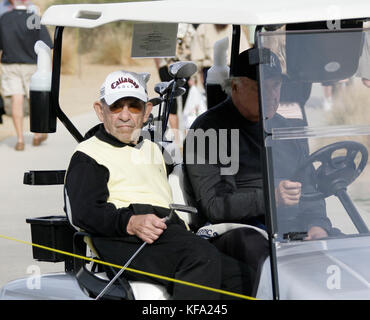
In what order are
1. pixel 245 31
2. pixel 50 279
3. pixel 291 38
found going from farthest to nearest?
1. pixel 245 31
2. pixel 50 279
3. pixel 291 38

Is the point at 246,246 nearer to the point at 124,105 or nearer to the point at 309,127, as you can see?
the point at 309,127

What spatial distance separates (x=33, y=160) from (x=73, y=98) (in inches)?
288

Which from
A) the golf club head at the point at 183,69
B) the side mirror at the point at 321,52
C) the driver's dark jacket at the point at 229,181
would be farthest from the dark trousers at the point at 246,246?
the golf club head at the point at 183,69

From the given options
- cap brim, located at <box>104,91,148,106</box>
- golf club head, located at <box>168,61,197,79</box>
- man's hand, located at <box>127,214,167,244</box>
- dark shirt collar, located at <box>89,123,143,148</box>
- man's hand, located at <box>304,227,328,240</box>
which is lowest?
man's hand, located at <box>304,227,328,240</box>

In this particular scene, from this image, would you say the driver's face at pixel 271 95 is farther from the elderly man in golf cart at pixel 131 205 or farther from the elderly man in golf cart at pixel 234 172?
the elderly man in golf cart at pixel 131 205

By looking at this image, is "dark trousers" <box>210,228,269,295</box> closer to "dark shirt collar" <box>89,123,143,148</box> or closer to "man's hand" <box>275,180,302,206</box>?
"man's hand" <box>275,180,302,206</box>

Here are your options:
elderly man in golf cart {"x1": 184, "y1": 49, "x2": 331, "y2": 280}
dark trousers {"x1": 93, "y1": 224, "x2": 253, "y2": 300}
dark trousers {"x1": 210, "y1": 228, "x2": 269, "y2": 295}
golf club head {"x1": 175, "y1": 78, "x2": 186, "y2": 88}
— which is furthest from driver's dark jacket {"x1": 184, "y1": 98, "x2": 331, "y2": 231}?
golf club head {"x1": 175, "y1": 78, "x2": 186, "y2": 88}

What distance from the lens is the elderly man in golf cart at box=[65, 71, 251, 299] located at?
3.20 metres

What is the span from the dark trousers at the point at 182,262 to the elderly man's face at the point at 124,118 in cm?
44

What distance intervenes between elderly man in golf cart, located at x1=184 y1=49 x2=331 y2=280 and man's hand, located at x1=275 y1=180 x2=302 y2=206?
25cm

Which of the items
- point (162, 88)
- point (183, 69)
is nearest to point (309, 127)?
point (183, 69)

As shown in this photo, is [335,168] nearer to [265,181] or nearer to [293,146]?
[293,146]

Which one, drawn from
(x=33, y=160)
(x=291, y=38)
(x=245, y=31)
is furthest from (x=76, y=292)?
(x=33, y=160)

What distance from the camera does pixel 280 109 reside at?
2.98m
